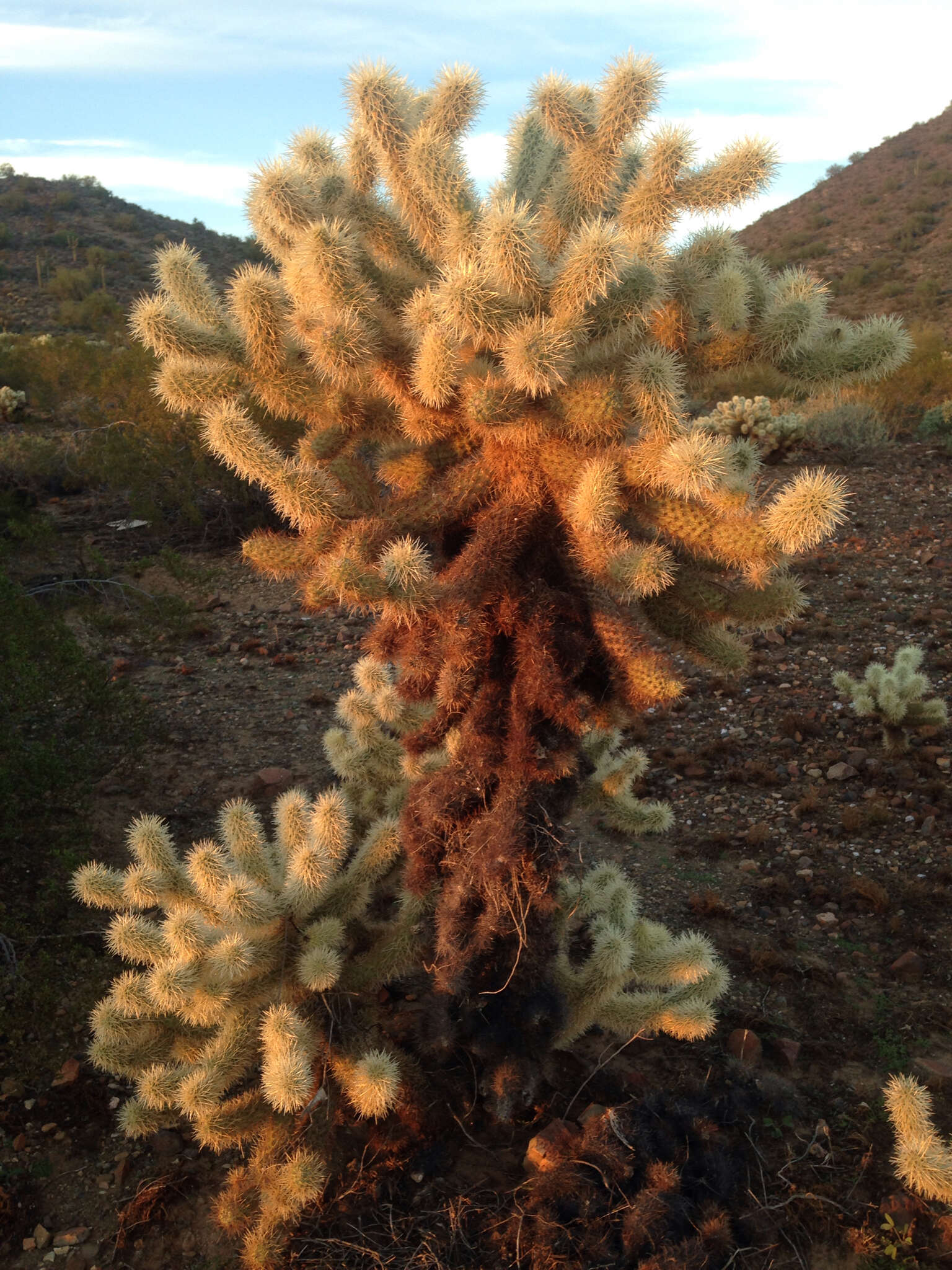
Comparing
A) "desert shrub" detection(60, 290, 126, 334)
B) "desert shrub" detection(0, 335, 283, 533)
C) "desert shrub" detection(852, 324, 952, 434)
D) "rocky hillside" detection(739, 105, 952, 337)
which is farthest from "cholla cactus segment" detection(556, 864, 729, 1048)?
"desert shrub" detection(60, 290, 126, 334)

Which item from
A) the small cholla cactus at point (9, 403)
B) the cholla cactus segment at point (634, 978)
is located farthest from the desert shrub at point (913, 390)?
the small cholla cactus at point (9, 403)

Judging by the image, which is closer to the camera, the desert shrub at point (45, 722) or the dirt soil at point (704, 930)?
the dirt soil at point (704, 930)

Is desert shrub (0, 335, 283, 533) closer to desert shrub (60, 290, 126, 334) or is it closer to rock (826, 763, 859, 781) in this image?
rock (826, 763, 859, 781)

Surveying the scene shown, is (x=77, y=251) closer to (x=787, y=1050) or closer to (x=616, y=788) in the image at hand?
(x=616, y=788)

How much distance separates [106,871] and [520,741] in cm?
163

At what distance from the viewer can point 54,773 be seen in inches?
172

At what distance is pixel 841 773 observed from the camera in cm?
542

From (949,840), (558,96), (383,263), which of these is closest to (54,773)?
(383,263)

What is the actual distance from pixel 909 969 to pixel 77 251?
92.8 ft

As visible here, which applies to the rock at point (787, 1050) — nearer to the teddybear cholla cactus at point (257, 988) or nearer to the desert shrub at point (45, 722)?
the teddybear cholla cactus at point (257, 988)

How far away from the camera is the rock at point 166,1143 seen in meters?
3.33

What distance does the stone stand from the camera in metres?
3.13

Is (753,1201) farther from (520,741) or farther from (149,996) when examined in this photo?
(149,996)

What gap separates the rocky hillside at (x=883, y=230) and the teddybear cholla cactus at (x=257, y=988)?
64.4ft
